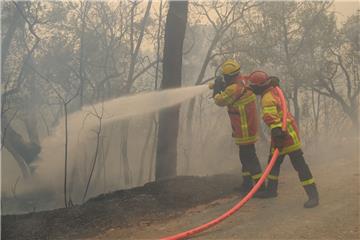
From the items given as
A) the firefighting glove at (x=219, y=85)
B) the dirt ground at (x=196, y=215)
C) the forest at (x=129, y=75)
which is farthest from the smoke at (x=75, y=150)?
the firefighting glove at (x=219, y=85)

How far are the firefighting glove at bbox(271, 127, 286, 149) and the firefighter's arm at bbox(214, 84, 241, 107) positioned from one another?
843 millimetres

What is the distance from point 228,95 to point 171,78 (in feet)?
7.41

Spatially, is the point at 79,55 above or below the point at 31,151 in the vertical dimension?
above

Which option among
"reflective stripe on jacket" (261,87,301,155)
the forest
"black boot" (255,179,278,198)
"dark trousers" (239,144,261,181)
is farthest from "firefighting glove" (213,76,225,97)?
the forest

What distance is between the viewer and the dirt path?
4.28 meters

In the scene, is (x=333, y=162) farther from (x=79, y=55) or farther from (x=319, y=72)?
(x=79, y=55)

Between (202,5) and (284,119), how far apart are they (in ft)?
32.7

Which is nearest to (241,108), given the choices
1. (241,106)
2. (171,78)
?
(241,106)

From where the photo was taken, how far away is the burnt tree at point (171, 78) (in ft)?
25.4

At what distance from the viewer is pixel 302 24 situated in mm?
12688

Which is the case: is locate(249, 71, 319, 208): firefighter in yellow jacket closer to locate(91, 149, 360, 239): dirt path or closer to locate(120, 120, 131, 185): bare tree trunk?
locate(91, 149, 360, 239): dirt path

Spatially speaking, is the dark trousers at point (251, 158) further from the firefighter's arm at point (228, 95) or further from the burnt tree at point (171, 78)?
the burnt tree at point (171, 78)

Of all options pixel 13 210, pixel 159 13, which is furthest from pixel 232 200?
pixel 159 13

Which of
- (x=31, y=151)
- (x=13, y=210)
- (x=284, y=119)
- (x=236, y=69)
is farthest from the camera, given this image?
(x=31, y=151)
